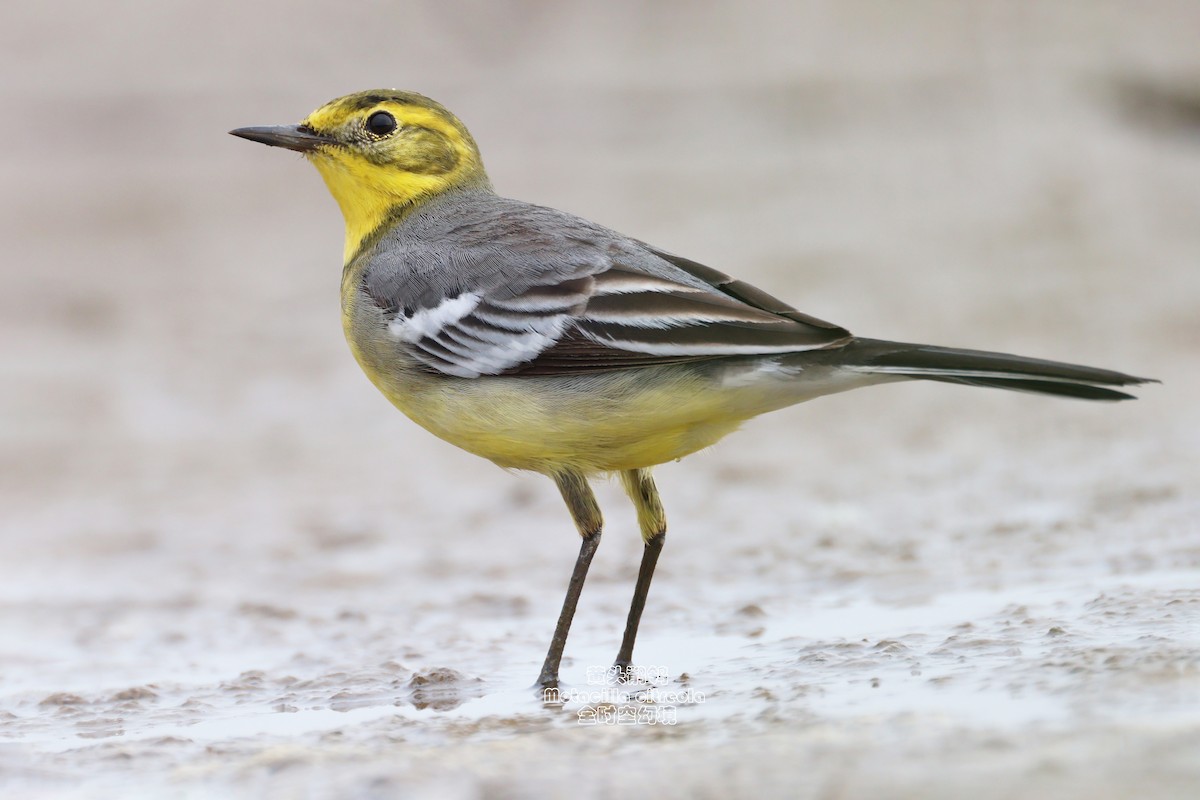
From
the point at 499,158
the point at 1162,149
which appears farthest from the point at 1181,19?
the point at 499,158

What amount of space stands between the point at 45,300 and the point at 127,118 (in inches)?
149

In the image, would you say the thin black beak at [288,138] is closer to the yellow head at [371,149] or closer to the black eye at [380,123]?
the yellow head at [371,149]

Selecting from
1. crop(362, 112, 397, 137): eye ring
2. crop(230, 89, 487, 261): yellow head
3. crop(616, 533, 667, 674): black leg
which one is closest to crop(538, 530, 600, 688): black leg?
crop(616, 533, 667, 674): black leg

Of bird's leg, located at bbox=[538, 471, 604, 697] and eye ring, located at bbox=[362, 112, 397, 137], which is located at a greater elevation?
eye ring, located at bbox=[362, 112, 397, 137]

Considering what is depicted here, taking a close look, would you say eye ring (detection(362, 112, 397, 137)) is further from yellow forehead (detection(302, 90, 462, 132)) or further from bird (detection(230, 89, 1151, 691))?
bird (detection(230, 89, 1151, 691))

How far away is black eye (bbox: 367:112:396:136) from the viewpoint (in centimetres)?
614

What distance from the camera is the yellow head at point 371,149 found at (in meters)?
6.12

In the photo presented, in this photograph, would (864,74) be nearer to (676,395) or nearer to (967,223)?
(967,223)

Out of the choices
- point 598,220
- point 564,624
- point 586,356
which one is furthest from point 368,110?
point 598,220

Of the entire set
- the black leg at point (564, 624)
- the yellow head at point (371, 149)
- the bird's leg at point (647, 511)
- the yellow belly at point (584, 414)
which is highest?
the yellow head at point (371, 149)

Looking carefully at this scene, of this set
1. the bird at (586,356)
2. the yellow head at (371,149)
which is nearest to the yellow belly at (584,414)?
the bird at (586,356)

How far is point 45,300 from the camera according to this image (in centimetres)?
1158

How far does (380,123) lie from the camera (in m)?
6.14

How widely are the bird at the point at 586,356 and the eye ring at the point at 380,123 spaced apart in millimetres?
427
